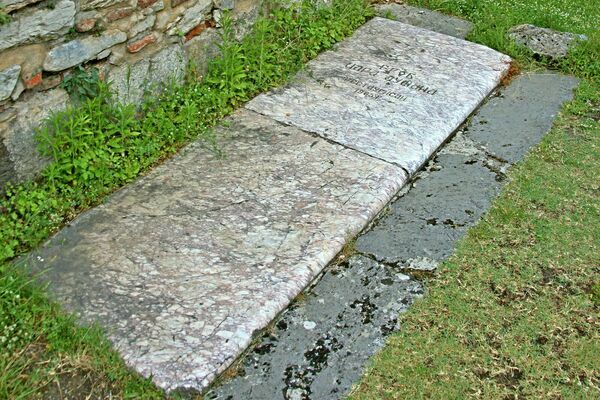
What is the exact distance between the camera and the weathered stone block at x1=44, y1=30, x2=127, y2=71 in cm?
337

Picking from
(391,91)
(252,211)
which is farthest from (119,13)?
(391,91)

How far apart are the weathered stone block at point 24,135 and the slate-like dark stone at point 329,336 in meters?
1.36

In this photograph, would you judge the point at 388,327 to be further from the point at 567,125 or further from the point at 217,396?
the point at 567,125

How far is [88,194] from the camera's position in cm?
346

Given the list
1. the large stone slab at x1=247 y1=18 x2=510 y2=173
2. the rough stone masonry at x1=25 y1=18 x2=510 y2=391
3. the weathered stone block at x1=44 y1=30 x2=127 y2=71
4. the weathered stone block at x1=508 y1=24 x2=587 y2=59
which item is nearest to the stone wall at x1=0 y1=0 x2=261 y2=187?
the weathered stone block at x1=44 y1=30 x2=127 y2=71

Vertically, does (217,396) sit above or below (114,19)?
below

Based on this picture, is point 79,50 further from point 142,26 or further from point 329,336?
point 329,336

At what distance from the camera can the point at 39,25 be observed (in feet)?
10.7

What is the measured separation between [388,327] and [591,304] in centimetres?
88

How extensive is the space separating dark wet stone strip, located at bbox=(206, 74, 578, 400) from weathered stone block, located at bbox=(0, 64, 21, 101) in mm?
1490

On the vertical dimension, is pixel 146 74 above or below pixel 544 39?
above

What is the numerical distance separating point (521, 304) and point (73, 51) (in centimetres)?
226

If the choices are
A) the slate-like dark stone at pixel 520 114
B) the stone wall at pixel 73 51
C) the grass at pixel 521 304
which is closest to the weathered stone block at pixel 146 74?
the stone wall at pixel 73 51

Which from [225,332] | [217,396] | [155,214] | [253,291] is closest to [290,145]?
[155,214]
